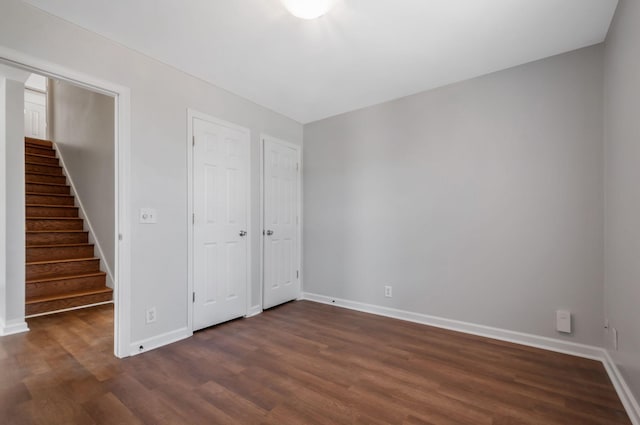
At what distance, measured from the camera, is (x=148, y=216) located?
2.50m

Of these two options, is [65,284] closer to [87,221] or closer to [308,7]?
[87,221]

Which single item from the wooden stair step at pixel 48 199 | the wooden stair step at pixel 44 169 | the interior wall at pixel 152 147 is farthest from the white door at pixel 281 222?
the wooden stair step at pixel 44 169

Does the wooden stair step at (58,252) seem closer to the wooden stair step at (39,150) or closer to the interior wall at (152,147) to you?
the wooden stair step at (39,150)

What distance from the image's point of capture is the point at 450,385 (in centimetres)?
196

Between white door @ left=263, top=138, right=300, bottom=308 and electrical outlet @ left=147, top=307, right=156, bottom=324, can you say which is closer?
electrical outlet @ left=147, top=307, right=156, bottom=324

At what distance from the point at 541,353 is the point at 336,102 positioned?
3.17m

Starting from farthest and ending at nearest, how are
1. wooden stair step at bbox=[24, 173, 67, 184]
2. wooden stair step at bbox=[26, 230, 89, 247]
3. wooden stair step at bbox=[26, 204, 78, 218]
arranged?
wooden stair step at bbox=[24, 173, 67, 184]
wooden stair step at bbox=[26, 204, 78, 218]
wooden stair step at bbox=[26, 230, 89, 247]

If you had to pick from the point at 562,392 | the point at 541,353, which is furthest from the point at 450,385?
the point at 541,353

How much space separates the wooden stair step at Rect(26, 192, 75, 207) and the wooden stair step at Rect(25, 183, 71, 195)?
0.07 m

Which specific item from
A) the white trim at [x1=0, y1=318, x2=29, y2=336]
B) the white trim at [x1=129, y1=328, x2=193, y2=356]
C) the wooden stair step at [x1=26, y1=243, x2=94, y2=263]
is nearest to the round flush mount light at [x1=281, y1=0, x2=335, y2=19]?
the white trim at [x1=129, y1=328, x2=193, y2=356]

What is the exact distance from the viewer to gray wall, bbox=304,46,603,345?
2.39 meters

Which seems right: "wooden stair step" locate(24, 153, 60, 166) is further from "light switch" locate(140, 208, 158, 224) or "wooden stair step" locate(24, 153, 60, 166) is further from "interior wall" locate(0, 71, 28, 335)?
"light switch" locate(140, 208, 158, 224)

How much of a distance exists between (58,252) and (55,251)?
4 centimetres

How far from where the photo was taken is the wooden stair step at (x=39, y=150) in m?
5.24
